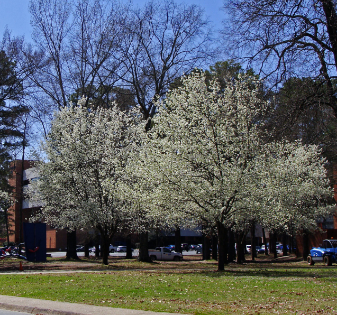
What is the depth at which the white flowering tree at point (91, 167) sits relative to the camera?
24.2 metres

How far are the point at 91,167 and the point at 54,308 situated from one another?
1534 cm

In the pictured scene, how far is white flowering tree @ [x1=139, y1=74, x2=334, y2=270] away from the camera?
19.1m

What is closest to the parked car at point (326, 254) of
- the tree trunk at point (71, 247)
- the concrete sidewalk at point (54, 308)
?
the tree trunk at point (71, 247)

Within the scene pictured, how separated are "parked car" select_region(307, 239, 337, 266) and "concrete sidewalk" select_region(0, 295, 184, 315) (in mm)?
24160

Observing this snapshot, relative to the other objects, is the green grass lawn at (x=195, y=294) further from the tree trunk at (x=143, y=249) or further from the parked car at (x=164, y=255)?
the parked car at (x=164, y=255)

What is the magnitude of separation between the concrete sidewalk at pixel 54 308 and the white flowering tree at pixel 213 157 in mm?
9356

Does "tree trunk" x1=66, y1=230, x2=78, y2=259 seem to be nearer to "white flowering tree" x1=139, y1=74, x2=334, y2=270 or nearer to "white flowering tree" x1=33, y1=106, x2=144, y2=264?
"white flowering tree" x1=33, y1=106, x2=144, y2=264

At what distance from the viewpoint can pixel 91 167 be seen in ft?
81.8

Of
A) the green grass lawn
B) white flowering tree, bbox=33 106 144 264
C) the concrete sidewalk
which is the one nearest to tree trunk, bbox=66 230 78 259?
white flowering tree, bbox=33 106 144 264

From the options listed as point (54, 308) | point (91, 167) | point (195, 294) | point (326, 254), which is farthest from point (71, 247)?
point (54, 308)

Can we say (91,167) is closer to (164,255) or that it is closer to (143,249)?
(143,249)

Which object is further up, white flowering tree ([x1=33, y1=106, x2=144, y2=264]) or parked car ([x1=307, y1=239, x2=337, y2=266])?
white flowering tree ([x1=33, y1=106, x2=144, y2=264])

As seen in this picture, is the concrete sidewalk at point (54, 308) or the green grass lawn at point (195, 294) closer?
the concrete sidewalk at point (54, 308)

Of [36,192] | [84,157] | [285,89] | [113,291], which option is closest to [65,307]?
[113,291]
